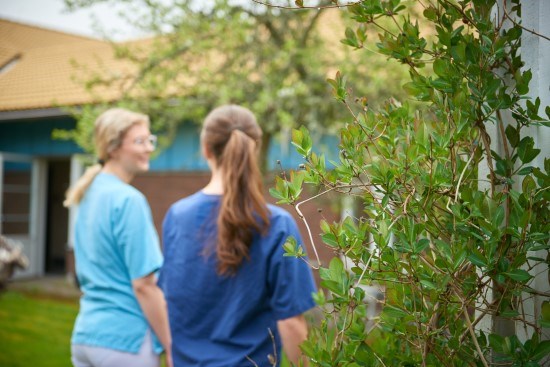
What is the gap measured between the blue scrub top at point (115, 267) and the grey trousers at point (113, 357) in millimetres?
24

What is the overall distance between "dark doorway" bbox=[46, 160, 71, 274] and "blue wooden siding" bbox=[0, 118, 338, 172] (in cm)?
282

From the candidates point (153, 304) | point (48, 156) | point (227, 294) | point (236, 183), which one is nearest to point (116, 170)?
point (153, 304)

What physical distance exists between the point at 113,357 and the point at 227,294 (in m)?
0.79

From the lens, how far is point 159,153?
9.71 m

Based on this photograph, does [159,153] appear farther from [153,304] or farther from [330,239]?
[330,239]

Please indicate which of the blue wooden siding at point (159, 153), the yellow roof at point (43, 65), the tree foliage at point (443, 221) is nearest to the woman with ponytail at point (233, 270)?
the tree foliage at point (443, 221)

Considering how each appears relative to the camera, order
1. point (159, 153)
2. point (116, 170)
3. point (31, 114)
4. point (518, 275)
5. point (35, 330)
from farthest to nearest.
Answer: point (31, 114), point (159, 153), point (35, 330), point (116, 170), point (518, 275)

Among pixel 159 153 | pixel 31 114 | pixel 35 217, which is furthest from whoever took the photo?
pixel 35 217

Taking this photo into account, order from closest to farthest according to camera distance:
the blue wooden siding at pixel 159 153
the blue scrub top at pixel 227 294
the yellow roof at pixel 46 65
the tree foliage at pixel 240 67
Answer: the blue scrub top at pixel 227 294
the tree foliage at pixel 240 67
the blue wooden siding at pixel 159 153
the yellow roof at pixel 46 65

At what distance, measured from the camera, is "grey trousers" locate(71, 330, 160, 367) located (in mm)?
2889

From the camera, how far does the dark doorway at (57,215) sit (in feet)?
56.4

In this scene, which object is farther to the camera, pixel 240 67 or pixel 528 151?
pixel 240 67

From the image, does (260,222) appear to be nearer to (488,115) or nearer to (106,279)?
(106,279)

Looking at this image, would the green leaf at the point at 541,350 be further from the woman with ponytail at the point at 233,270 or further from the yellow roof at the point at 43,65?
the yellow roof at the point at 43,65
